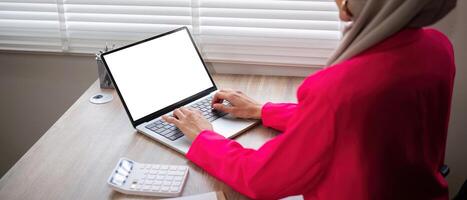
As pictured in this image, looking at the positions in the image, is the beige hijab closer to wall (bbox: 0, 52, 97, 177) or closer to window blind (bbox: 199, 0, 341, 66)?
window blind (bbox: 199, 0, 341, 66)

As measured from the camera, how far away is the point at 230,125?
1495 millimetres

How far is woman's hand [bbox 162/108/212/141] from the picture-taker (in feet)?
4.51

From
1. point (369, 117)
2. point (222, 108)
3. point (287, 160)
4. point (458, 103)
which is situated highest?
point (369, 117)

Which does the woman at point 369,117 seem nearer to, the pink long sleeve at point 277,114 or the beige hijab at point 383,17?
the beige hijab at point 383,17

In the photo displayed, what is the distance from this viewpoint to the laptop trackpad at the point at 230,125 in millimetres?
1453

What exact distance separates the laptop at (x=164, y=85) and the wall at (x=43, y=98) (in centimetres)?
32

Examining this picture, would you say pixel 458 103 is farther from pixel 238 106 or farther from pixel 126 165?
pixel 126 165

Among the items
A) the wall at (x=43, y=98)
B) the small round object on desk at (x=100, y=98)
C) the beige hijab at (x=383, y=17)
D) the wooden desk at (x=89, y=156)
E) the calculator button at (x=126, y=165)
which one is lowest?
the wall at (x=43, y=98)

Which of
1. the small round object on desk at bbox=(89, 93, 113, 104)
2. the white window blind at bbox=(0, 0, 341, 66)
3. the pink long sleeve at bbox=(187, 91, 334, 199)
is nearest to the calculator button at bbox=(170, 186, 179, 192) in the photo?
the pink long sleeve at bbox=(187, 91, 334, 199)

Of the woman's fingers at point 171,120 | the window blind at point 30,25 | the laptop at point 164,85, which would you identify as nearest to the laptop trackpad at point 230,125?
the laptop at point 164,85

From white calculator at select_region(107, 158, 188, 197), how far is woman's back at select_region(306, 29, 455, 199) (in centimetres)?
33

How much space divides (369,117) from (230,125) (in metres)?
0.60

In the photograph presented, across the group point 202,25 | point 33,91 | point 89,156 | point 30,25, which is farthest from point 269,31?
→ point 33,91

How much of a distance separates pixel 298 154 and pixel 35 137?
1640 millimetres
